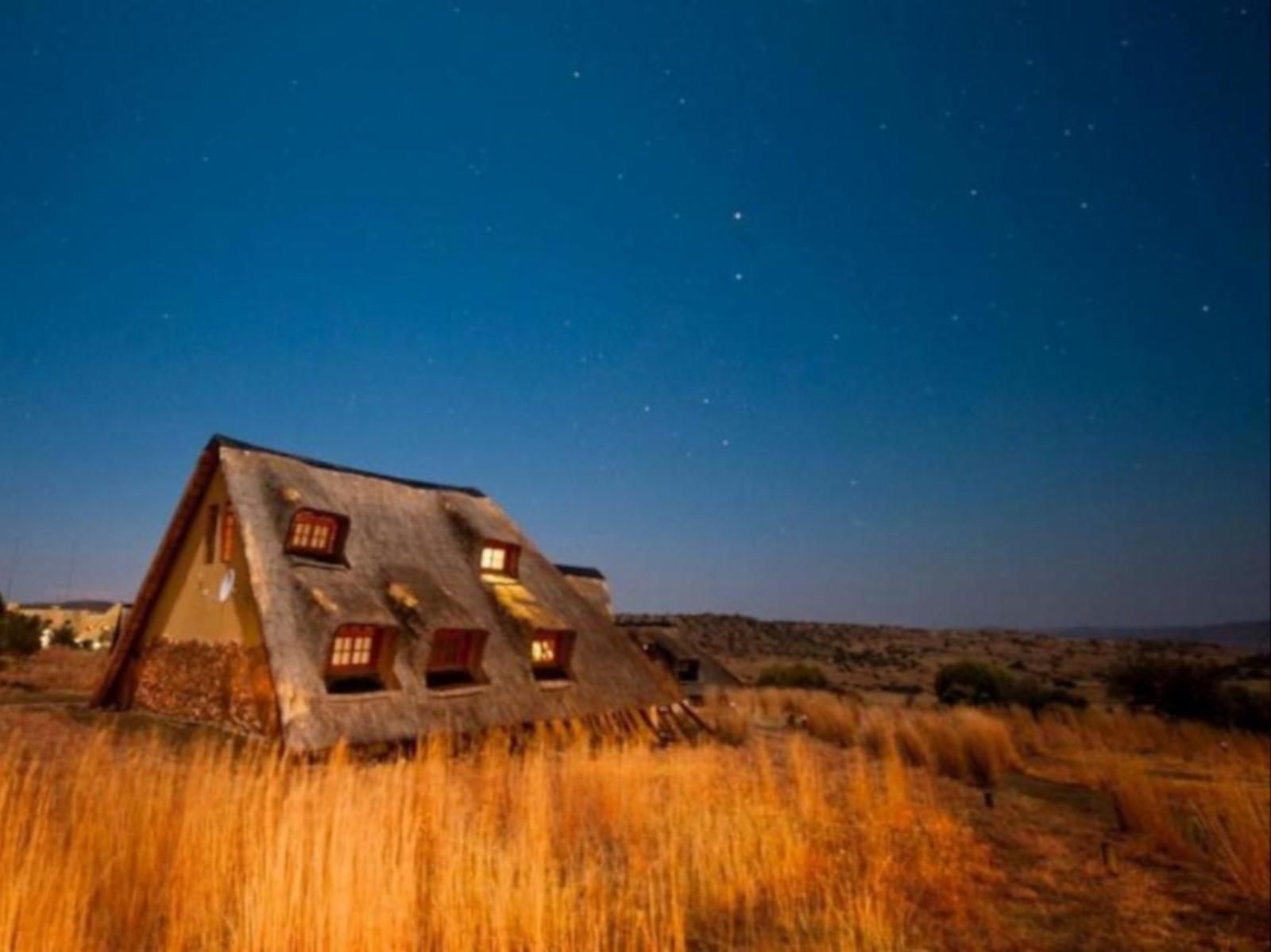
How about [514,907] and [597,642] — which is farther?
[597,642]

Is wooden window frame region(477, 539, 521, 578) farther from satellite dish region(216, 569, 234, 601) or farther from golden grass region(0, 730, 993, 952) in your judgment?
golden grass region(0, 730, 993, 952)

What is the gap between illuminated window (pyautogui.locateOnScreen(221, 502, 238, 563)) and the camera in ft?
50.9

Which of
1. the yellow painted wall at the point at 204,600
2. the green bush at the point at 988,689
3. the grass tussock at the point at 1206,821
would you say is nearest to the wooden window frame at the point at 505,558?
the yellow painted wall at the point at 204,600

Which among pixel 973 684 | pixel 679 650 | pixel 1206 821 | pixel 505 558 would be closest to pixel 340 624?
pixel 505 558

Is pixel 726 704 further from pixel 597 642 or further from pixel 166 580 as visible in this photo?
pixel 166 580

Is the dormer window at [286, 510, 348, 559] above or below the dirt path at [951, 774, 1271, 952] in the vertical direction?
above

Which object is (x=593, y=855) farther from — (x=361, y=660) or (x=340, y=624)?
(x=361, y=660)

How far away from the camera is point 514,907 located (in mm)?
4387

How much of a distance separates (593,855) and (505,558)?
13497 mm

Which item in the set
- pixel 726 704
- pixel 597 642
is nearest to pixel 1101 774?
pixel 597 642

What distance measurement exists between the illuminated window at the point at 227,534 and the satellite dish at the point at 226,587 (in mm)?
276

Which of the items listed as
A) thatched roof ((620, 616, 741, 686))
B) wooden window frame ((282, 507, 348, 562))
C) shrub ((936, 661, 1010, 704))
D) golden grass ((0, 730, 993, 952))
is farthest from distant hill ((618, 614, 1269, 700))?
golden grass ((0, 730, 993, 952))

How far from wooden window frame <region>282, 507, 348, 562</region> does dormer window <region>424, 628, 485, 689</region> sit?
2829 mm

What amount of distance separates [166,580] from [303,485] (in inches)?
151
